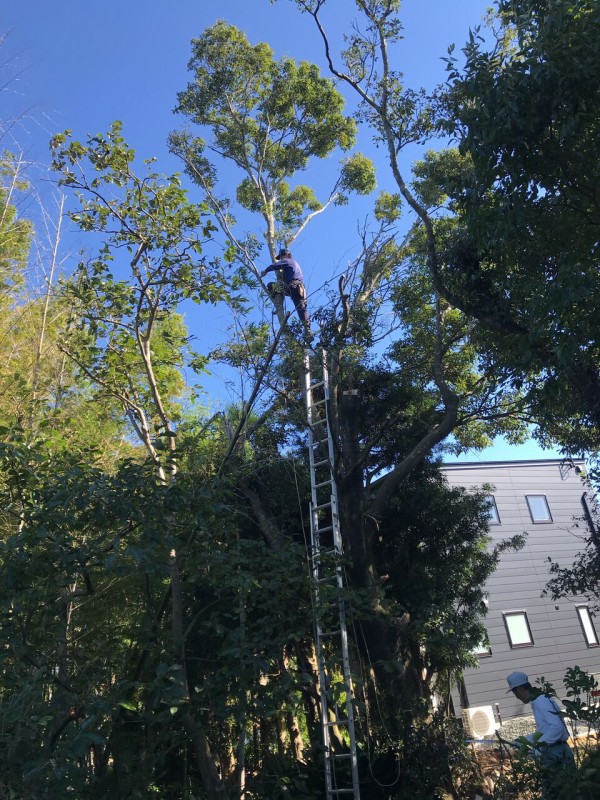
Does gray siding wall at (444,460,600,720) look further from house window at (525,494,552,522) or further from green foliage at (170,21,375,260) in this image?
green foliage at (170,21,375,260)

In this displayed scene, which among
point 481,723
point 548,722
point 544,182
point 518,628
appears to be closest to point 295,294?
point 544,182

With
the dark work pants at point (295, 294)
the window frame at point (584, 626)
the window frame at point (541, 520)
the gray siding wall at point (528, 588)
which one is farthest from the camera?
the window frame at point (541, 520)

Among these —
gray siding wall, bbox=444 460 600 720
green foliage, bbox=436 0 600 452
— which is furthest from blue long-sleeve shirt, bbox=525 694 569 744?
gray siding wall, bbox=444 460 600 720

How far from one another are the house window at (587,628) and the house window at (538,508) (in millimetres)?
2511

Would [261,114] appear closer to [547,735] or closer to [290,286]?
[290,286]

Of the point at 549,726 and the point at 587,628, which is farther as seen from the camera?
the point at 587,628

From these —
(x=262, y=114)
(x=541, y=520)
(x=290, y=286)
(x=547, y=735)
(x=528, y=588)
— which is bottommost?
(x=547, y=735)

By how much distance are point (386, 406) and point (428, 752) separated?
14.3 ft

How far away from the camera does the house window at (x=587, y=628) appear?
1709 centimetres

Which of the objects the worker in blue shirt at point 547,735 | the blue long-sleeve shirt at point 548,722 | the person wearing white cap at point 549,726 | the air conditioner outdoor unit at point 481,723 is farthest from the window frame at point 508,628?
the blue long-sleeve shirt at point 548,722

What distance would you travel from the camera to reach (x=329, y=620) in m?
5.50

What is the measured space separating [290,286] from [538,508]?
13.4 meters

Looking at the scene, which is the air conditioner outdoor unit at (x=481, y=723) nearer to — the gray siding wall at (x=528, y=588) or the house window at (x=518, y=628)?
the gray siding wall at (x=528, y=588)

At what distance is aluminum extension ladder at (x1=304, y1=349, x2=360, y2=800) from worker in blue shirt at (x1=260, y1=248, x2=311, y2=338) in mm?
544
